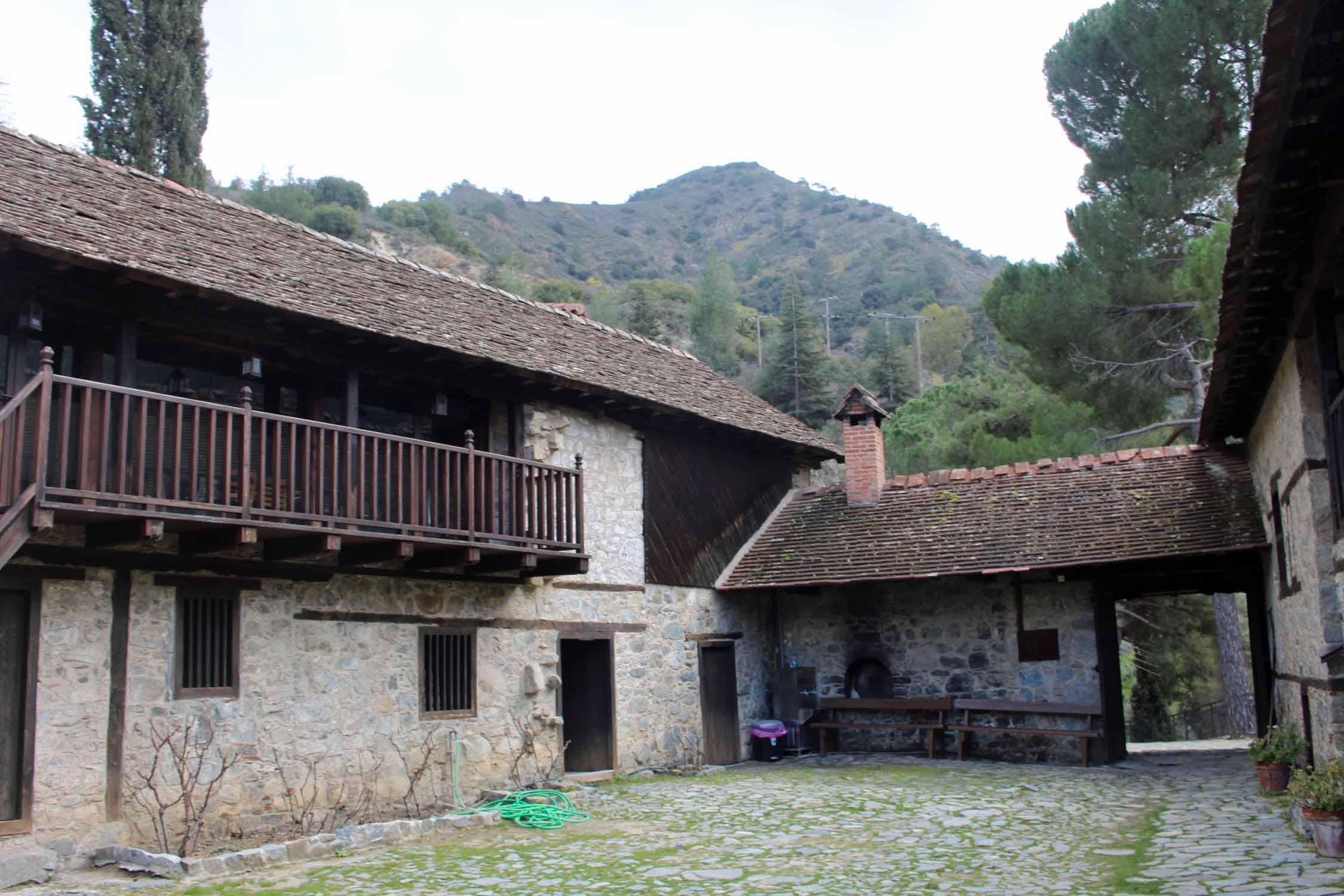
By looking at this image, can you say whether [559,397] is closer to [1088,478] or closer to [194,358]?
[194,358]

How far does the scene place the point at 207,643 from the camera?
10070 mm

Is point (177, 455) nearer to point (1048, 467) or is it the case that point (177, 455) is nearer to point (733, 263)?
point (1048, 467)

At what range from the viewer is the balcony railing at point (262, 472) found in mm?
8570

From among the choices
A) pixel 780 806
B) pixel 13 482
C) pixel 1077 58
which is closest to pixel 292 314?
pixel 13 482

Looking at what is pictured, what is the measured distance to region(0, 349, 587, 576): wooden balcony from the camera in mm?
8500

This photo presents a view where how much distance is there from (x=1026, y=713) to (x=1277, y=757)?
4321 mm

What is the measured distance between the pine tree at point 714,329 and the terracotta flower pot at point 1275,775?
133 feet

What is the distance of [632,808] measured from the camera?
1180 centimetres

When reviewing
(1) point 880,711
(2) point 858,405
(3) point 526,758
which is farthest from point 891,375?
(3) point 526,758

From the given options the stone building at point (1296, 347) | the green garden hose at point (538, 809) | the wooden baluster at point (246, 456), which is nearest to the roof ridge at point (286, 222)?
the wooden baluster at point (246, 456)

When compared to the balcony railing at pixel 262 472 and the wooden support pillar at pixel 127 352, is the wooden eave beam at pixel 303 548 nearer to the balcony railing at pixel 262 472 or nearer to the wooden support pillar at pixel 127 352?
the balcony railing at pixel 262 472

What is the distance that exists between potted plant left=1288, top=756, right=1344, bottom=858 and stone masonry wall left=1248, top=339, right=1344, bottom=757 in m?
1.06

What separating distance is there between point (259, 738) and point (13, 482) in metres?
3.32

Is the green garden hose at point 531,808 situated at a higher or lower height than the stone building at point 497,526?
lower
